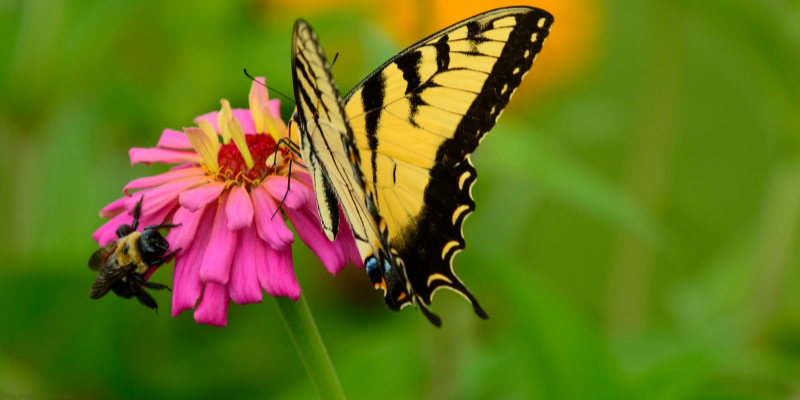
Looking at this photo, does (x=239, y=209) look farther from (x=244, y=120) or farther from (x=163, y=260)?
(x=244, y=120)

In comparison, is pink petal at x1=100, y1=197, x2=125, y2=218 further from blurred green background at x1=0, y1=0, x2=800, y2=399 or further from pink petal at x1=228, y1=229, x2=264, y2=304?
blurred green background at x1=0, y1=0, x2=800, y2=399

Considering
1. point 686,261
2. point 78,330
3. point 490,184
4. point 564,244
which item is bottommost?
point 78,330

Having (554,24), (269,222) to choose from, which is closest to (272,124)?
(269,222)

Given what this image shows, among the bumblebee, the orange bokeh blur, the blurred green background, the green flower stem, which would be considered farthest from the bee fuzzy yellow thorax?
the orange bokeh blur

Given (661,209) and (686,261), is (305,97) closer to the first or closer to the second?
(661,209)

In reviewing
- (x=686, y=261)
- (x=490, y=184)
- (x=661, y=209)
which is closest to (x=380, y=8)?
(x=490, y=184)

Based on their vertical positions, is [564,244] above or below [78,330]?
above

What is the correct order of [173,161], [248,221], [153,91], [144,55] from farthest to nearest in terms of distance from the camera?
[144,55] → [153,91] → [173,161] → [248,221]

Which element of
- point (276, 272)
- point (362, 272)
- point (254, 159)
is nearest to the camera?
point (276, 272)
